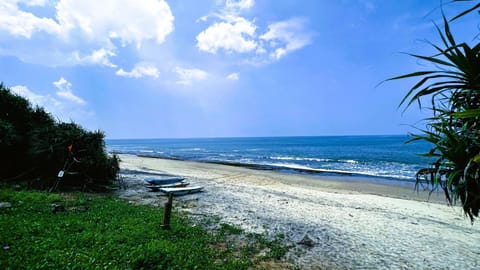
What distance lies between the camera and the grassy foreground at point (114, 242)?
4.23m

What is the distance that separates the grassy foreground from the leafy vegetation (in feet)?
13.8

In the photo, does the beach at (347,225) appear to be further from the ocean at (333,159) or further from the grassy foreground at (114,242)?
the ocean at (333,159)

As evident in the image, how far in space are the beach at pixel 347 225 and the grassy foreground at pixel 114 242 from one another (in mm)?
1120

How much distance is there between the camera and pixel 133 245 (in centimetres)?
510

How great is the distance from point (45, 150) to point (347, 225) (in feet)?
47.5

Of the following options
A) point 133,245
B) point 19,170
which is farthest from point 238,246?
point 19,170

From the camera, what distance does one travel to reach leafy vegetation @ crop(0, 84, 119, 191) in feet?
38.3

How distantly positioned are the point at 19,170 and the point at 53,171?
2644mm

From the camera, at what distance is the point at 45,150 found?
38.1 feet

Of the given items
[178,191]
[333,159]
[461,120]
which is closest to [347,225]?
[461,120]

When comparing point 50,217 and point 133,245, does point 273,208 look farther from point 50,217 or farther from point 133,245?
point 50,217

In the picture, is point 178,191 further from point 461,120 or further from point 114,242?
point 461,120

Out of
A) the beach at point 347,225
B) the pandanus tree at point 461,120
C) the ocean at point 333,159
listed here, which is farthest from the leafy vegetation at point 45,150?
the pandanus tree at point 461,120

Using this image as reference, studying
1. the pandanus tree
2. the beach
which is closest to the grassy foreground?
the beach
